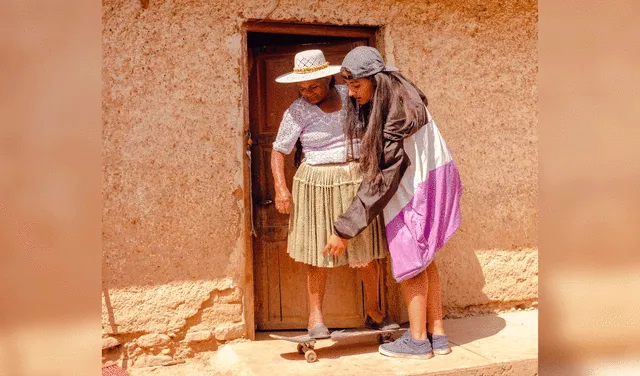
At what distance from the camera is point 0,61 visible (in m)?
0.87

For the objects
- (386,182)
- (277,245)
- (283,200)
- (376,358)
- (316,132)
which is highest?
(316,132)

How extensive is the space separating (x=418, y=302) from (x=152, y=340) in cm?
169

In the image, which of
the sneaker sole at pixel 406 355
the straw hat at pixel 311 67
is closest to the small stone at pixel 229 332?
the sneaker sole at pixel 406 355

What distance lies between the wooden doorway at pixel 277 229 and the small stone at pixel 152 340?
75 centimetres

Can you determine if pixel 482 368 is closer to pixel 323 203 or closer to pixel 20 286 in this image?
pixel 323 203

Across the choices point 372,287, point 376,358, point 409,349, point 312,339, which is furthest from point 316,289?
point 409,349

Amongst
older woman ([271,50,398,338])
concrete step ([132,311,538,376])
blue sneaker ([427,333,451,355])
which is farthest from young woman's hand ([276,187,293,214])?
blue sneaker ([427,333,451,355])

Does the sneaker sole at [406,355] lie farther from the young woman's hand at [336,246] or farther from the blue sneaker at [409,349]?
the young woman's hand at [336,246]

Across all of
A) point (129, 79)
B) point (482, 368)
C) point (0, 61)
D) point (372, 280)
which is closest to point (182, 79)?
point (129, 79)

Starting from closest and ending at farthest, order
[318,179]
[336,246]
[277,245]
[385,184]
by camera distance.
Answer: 1. [385,184]
2. [336,246]
3. [318,179]
4. [277,245]

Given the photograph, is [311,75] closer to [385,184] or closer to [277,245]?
[385,184]

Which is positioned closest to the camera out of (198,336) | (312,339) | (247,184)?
(312,339)

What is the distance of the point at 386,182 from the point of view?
11.4ft

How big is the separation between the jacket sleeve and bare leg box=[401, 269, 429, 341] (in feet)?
1.57
